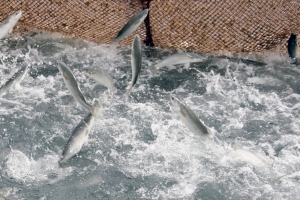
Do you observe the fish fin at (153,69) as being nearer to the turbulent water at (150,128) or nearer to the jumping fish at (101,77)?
the turbulent water at (150,128)

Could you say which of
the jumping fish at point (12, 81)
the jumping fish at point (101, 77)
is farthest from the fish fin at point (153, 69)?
the jumping fish at point (12, 81)

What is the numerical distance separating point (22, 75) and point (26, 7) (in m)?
1.22

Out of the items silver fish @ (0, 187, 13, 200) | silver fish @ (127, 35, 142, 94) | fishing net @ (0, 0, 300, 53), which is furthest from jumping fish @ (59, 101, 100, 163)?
fishing net @ (0, 0, 300, 53)

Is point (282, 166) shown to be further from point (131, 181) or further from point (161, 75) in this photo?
point (161, 75)

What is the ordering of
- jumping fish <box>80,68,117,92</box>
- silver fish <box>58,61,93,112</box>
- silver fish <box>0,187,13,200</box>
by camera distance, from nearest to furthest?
silver fish <box>0,187,13,200</box>
silver fish <box>58,61,93,112</box>
jumping fish <box>80,68,117,92</box>

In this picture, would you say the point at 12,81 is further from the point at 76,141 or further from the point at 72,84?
the point at 76,141

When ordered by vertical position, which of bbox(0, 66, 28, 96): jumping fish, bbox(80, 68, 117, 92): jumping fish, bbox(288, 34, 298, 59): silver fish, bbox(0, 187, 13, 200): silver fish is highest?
bbox(288, 34, 298, 59): silver fish

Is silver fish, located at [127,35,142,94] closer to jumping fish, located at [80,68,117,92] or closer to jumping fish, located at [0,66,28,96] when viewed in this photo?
jumping fish, located at [80,68,117,92]

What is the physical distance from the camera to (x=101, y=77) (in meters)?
5.36

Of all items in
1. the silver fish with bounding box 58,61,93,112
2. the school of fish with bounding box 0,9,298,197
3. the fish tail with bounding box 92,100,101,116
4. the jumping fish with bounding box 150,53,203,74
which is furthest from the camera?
the jumping fish with bounding box 150,53,203,74

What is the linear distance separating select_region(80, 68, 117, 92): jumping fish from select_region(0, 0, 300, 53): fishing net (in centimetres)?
106

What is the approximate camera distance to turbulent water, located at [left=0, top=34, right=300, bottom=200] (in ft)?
15.3

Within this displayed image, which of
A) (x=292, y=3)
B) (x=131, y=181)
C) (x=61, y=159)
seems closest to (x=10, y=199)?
(x=61, y=159)

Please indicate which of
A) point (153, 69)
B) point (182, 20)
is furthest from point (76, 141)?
point (182, 20)
